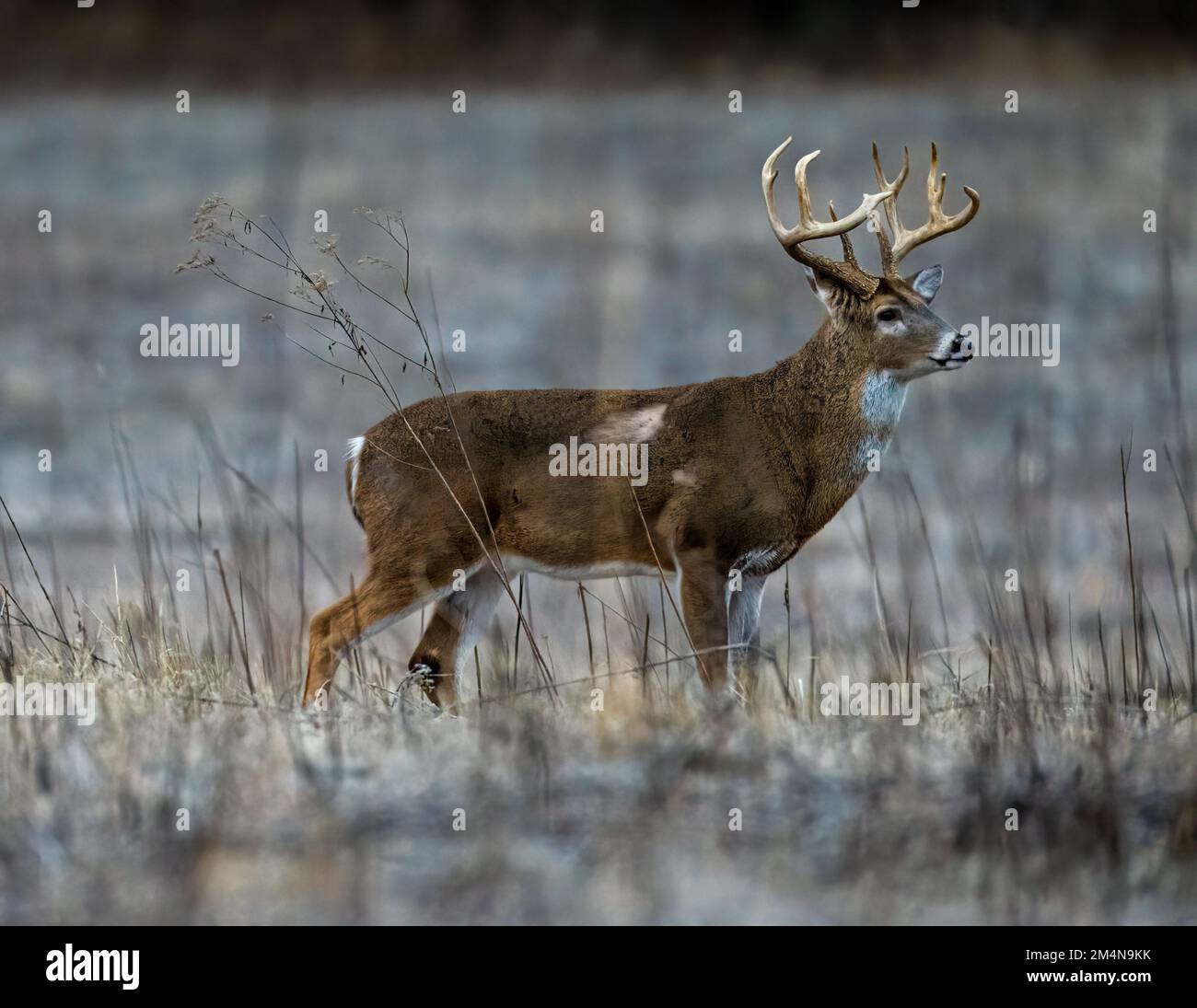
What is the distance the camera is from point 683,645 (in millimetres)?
7648

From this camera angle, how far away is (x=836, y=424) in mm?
7457

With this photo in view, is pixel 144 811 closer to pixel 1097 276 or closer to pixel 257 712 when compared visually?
→ pixel 257 712

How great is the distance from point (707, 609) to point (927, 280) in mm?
1657

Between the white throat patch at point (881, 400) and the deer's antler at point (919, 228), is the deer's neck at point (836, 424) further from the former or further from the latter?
the deer's antler at point (919, 228)

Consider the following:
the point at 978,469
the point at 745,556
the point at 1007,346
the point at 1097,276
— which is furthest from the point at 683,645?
the point at 1097,276

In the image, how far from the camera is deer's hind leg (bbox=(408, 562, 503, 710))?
7.64 meters

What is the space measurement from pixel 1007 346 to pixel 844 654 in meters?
1.45

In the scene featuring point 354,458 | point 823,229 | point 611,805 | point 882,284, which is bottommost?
point 611,805

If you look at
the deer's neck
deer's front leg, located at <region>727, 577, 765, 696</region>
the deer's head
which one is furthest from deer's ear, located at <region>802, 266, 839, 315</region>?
deer's front leg, located at <region>727, 577, 765, 696</region>

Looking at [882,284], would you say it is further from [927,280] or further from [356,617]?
[356,617]

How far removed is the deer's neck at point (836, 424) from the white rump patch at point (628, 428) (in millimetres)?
495

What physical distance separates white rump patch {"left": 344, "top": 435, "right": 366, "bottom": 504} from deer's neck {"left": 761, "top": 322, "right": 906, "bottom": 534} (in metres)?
1.67

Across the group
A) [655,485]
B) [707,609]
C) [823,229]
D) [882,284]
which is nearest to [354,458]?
[655,485]
